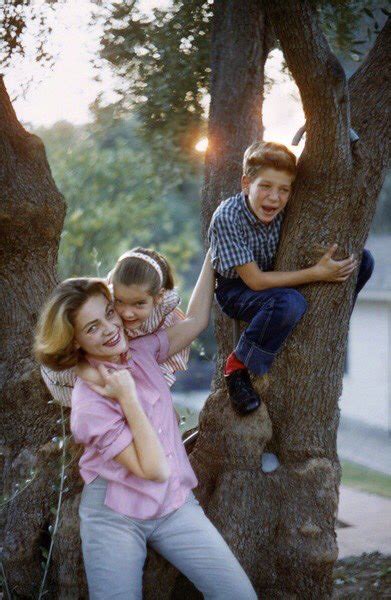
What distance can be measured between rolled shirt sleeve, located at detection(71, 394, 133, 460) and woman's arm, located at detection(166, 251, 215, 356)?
643mm

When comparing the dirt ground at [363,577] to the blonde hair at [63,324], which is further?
the dirt ground at [363,577]

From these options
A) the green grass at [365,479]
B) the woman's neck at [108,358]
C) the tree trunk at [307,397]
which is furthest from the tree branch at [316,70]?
the green grass at [365,479]

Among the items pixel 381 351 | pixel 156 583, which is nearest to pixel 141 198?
pixel 381 351

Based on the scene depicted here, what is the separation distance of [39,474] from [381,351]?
1381cm

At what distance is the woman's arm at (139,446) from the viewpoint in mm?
2931

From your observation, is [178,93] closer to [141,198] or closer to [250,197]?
[250,197]

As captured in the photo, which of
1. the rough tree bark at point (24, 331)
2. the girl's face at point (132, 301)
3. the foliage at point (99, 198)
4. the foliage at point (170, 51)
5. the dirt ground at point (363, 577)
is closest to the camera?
the girl's face at point (132, 301)

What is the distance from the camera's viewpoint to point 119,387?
3.03m

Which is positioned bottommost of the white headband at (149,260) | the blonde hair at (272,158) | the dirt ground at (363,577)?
the dirt ground at (363,577)

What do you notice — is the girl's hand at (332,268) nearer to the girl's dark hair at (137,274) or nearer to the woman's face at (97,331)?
the girl's dark hair at (137,274)

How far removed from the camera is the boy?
11.5 feet

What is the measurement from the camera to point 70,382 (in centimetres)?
347

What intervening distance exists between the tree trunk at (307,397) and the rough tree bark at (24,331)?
90 centimetres

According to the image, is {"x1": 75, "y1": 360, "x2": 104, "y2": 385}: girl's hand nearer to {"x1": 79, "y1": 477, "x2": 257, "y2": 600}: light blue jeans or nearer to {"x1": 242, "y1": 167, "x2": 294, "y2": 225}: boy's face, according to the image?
{"x1": 79, "y1": 477, "x2": 257, "y2": 600}: light blue jeans
